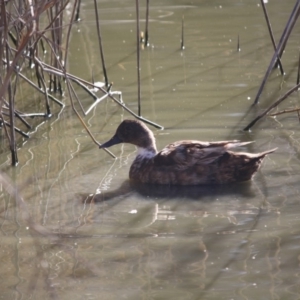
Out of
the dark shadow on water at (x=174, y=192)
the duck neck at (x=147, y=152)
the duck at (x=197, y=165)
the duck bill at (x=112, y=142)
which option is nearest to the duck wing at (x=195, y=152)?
the duck at (x=197, y=165)

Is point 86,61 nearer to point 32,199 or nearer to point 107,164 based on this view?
point 107,164

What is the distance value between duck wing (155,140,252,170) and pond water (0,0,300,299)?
8.8 inches

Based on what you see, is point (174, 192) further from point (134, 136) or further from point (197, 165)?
point (134, 136)

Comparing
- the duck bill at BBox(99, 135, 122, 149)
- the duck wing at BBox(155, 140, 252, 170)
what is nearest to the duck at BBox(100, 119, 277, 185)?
the duck wing at BBox(155, 140, 252, 170)

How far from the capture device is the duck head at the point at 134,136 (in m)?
7.39

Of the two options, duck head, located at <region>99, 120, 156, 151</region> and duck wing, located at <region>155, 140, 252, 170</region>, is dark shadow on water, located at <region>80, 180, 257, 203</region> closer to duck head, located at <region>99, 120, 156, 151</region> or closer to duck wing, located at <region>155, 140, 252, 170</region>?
duck wing, located at <region>155, 140, 252, 170</region>

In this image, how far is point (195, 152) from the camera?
6.94 metres

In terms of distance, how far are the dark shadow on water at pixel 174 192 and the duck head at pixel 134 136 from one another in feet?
1.59

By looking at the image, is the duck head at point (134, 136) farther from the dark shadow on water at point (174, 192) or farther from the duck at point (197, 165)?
the dark shadow on water at point (174, 192)

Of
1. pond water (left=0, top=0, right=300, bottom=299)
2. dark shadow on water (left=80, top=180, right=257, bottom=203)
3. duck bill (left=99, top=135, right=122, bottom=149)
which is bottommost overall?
dark shadow on water (left=80, top=180, right=257, bottom=203)

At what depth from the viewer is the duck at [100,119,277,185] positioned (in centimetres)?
679

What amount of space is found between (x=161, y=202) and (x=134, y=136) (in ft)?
3.56

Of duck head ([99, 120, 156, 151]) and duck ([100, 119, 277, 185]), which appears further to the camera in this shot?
duck head ([99, 120, 156, 151])

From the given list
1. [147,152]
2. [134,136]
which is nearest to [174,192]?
[147,152]
